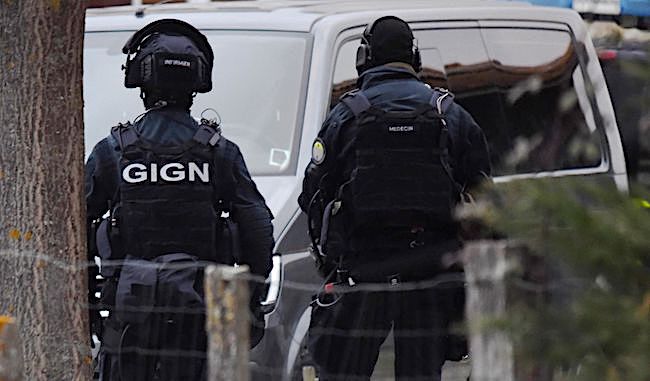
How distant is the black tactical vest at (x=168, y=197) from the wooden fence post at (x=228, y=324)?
1277 mm

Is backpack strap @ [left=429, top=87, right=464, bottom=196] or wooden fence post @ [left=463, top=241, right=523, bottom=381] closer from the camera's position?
wooden fence post @ [left=463, top=241, right=523, bottom=381]

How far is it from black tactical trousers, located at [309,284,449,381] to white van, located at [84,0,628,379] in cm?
19

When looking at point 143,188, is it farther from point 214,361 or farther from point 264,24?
point 264,24

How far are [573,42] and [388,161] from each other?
2722 mm

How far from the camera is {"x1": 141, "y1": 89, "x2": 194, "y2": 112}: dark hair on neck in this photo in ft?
15.2

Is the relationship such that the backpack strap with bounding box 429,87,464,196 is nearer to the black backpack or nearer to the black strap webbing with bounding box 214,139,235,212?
the black backpack

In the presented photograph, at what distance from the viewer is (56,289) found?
14.9ft

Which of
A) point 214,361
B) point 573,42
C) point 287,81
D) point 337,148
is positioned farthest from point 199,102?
point 214,361

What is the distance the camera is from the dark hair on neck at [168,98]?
463 cm

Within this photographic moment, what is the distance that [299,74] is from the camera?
5898 millimetres

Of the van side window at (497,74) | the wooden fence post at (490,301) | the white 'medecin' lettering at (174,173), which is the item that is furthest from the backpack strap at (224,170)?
the van side window at (497,74)

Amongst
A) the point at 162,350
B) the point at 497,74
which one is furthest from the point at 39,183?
the point at 497,74

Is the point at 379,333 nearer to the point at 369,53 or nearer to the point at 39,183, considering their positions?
the point at 369,53

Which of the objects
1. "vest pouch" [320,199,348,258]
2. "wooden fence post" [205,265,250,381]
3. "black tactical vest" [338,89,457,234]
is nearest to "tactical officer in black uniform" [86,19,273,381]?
"vest pouch" [320,199,348,258]
